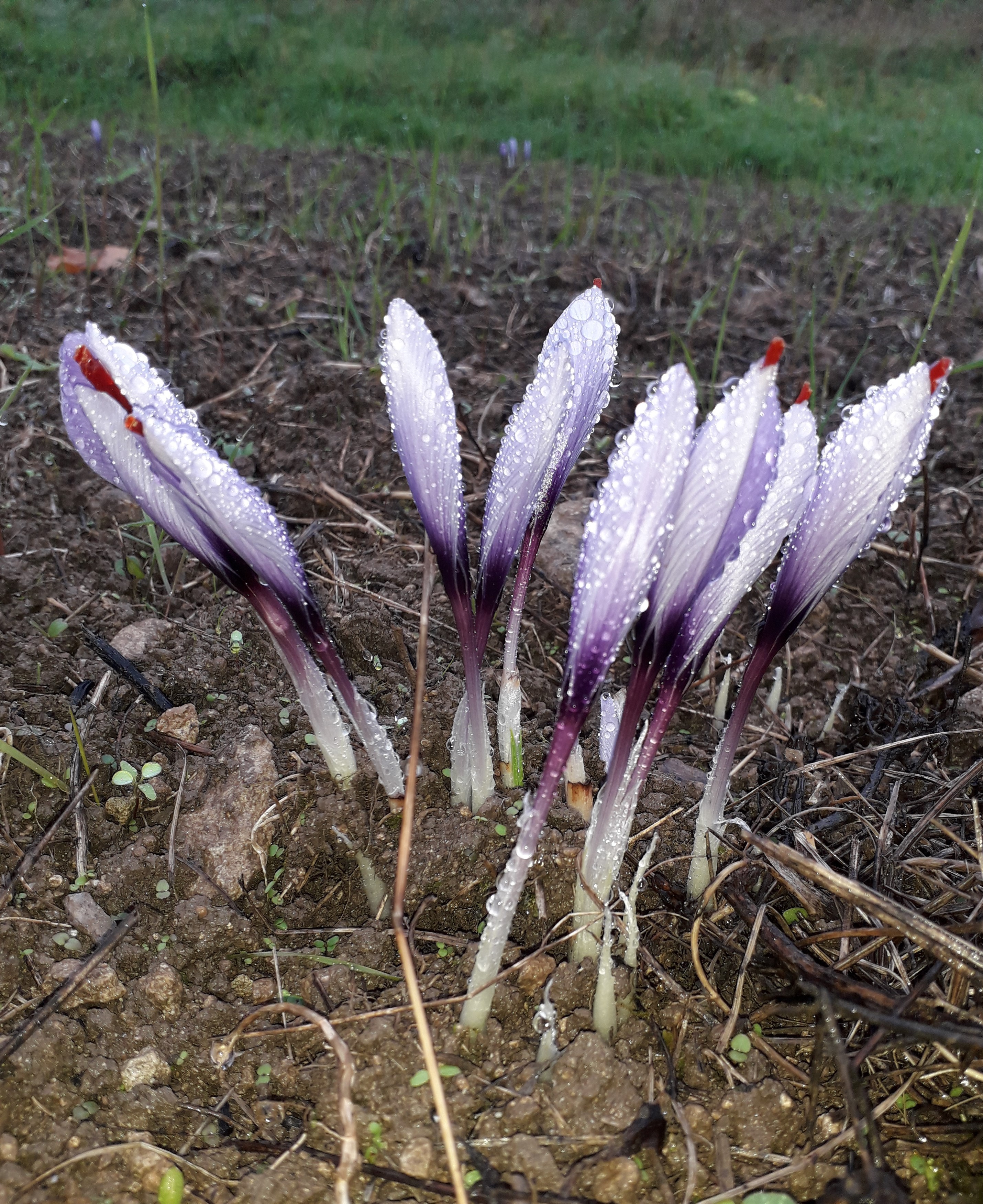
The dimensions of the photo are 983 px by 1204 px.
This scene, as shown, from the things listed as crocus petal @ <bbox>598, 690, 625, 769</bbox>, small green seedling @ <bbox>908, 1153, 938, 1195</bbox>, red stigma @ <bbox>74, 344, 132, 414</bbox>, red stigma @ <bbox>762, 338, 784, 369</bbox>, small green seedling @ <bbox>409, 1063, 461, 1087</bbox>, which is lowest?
small green seedling @ <bbox>908, 1153, 938, 1195</bbox>

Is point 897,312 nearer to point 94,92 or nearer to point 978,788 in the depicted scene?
point 978,788

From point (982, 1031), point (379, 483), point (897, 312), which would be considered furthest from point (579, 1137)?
point (897, 312)

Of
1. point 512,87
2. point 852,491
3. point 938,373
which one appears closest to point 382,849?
point 852,491

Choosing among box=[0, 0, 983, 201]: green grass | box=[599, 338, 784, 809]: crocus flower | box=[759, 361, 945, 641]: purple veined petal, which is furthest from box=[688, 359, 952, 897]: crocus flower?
box=[0, 0, 983, 201]: green grass

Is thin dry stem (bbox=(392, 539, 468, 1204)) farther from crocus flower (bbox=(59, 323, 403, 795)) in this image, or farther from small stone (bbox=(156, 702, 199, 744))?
small stone (bbox=(156, 702, 199, 744))

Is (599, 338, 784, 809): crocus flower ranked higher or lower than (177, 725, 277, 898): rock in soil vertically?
higher

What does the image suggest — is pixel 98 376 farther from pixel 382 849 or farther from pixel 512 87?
pixel 512 87

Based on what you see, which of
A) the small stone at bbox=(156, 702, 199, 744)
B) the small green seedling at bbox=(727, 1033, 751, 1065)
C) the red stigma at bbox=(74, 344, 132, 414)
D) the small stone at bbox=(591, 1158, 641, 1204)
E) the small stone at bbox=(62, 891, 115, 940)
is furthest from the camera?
the small stone at bbox=(156, 702, 199, 744)
